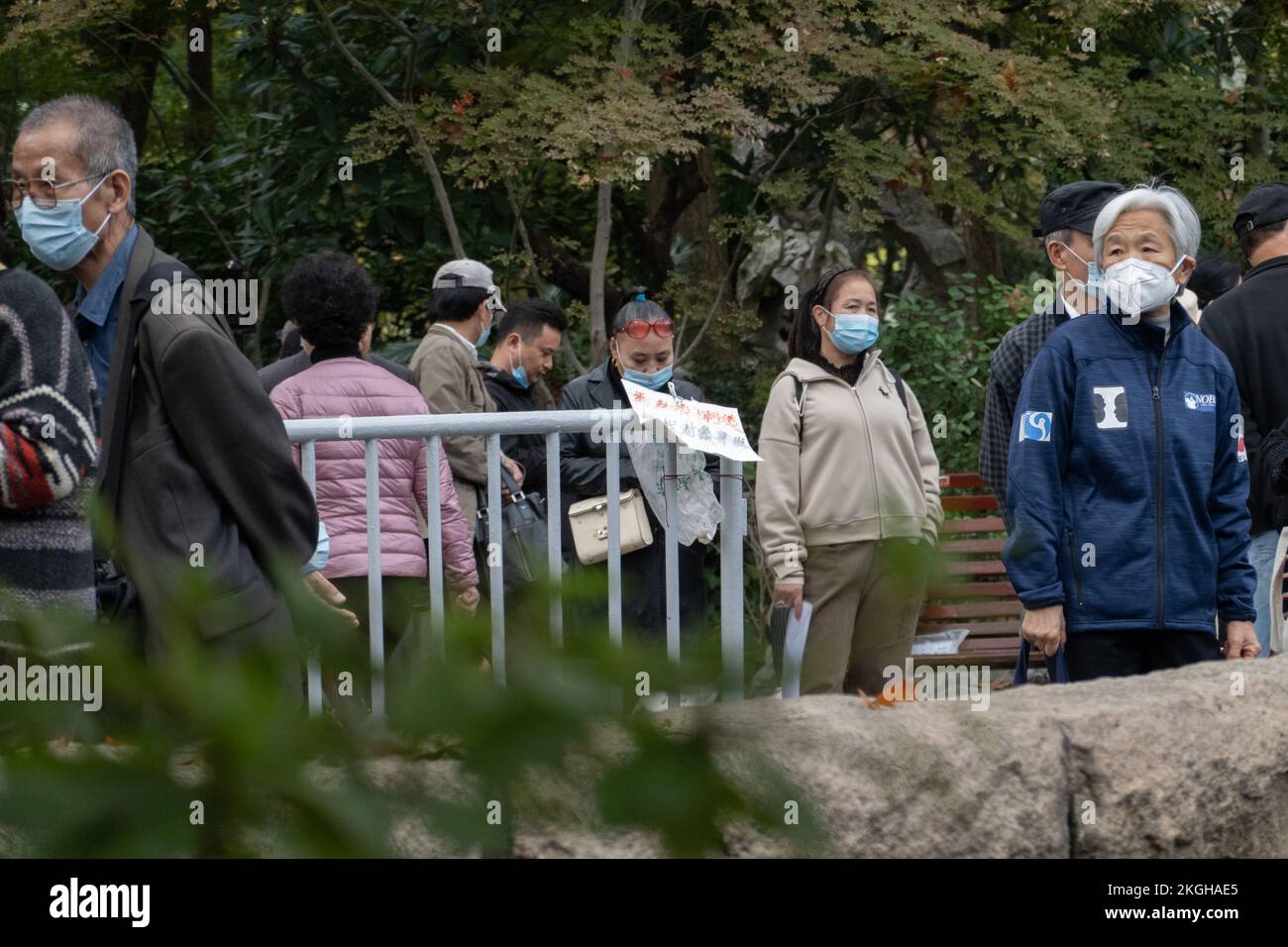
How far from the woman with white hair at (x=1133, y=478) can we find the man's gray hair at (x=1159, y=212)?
0.02 metres

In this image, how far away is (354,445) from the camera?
14.0ft

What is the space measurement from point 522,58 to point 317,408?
4.46 metres

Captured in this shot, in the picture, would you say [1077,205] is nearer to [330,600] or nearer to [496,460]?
[496,460]

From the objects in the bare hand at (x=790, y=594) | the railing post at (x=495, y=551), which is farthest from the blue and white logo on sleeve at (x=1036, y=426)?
the railing post at (x=495, y=551)

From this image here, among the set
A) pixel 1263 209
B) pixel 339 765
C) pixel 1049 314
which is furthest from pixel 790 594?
pixel 339 765

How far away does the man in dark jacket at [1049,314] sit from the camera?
433cm

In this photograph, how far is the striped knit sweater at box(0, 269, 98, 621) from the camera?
2467 mm

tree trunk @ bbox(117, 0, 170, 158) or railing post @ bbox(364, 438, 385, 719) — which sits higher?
tree trunk @ bbox(117, 0, 170, 158)

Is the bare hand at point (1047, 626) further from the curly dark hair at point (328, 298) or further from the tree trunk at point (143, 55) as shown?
the tree trunk at point (143, 55)

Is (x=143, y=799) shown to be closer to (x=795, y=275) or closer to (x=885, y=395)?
(x=885, y=395)

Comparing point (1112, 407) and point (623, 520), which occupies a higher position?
point (1112, 407)

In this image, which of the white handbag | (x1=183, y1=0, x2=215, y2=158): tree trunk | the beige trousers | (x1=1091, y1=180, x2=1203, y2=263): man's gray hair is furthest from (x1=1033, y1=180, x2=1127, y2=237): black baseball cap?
(x1=183, y1=0, x2=215, y2=158): tree trunk

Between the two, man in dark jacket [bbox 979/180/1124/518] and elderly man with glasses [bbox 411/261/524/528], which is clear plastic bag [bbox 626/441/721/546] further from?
elderly man with glasses [bbox 411/261/524/528]

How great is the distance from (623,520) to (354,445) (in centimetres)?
78
